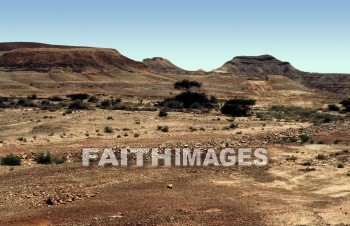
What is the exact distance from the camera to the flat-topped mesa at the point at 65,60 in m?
94.3

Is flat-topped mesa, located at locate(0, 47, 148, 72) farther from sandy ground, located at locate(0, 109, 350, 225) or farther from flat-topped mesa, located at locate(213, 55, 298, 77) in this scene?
flat-topped mesa, located at locate(213, 55, 298, 77)

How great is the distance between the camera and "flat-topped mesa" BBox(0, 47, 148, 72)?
94.3 meters

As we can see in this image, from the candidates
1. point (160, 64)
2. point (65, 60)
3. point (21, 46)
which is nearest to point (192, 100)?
point (65, 60)

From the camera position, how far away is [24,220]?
12.2 m

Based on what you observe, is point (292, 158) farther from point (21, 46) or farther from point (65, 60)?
point (21, 46)

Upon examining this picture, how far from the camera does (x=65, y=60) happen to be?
319 feet

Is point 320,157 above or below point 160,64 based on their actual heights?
below

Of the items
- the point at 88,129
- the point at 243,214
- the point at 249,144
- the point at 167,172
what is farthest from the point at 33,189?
the point at 88,129

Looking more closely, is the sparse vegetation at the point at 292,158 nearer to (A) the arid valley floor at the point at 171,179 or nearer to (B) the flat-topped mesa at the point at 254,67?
(A) the arid valley floor at the point at 171,179

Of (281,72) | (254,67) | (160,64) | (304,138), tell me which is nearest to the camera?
(304,138)

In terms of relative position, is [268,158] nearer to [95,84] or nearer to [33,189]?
[33,189]

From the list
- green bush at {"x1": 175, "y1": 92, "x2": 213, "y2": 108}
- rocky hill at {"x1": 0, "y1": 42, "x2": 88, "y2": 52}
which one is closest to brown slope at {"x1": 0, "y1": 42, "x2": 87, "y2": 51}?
rocky hill at {"x1": 0, "y1": 42, "x2": 88, "y2": 52}

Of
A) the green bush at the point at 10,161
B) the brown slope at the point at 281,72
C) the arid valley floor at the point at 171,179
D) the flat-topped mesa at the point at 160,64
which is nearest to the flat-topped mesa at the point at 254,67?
the brown slope at the point at 281,72

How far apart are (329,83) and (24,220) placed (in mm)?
142097
